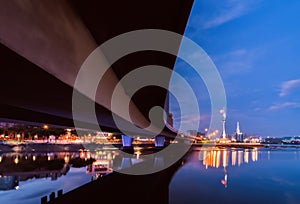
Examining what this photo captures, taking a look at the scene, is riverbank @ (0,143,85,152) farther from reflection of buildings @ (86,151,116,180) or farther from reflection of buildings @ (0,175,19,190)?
reflection of buildings @ (0,175,19,190)

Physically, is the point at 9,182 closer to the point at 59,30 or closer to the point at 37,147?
the point at 59,30

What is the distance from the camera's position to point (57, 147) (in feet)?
276

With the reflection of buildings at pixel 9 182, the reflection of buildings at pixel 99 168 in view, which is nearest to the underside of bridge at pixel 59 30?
the reflection of buildings at pixel 9 182

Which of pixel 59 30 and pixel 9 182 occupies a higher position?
pixel 59 30

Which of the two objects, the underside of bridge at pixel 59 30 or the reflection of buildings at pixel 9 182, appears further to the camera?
the reflection of buildings at pixel 9 182

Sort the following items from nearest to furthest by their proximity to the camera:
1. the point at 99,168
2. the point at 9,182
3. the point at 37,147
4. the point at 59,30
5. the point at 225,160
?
the point at 59,30 < the point at 9,182 < the point at 99,168 < the point at 225,160 < the point at 37,147

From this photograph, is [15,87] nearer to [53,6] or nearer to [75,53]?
[75,53]

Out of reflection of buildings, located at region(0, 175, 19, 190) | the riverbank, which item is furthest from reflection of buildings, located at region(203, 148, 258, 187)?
the riverbank

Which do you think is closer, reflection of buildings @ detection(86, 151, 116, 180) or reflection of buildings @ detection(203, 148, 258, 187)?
reflection of buildings @ detection(86, 151, 116, 180)

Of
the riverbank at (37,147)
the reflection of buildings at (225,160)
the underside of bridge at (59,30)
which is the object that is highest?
the underside of bridge at (59,30)

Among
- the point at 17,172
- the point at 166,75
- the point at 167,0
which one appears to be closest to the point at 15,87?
the point at 167,0

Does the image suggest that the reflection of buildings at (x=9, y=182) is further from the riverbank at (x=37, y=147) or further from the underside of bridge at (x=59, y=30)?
the riverbank at (x=37, y=147)

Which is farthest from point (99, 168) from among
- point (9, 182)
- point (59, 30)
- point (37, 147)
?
point (37, 147)

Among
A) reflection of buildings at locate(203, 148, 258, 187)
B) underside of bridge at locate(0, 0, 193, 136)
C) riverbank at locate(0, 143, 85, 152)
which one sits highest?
underside of bridge at locate(0, 0, 193, 136)
